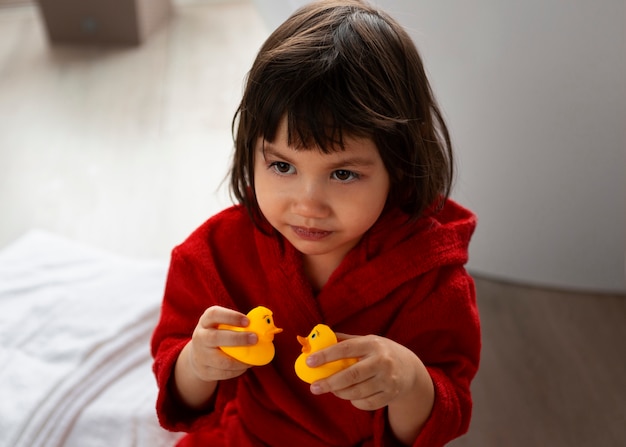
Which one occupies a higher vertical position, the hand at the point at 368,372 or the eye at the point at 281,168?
the eye at the point at 281,168

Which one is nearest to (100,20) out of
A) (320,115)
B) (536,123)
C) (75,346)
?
(75,346)

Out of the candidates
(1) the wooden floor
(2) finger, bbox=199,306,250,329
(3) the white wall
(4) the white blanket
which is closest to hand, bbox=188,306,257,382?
(2) finger, bbox=199,306,250,329

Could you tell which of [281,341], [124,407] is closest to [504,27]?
[281,341]

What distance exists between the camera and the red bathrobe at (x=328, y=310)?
3.01ft

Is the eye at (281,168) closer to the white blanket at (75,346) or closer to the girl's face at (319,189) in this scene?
the girl's face at (319,189)

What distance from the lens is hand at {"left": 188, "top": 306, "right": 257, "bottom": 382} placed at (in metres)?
0.78

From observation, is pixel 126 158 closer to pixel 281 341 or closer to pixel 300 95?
pixel 281 341

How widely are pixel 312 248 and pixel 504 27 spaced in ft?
1.92

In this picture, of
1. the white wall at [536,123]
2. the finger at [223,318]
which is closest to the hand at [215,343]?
the finger at [223,318]

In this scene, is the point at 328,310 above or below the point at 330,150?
below

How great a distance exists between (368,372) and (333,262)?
20cm

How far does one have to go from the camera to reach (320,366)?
2.49ft

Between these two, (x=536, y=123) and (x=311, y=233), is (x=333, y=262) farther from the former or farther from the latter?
(x=536, y=123)

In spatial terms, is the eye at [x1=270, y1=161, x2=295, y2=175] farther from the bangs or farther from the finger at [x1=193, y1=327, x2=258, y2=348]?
the finger at [x1=193, y1=327, x2=258, y2=348]
